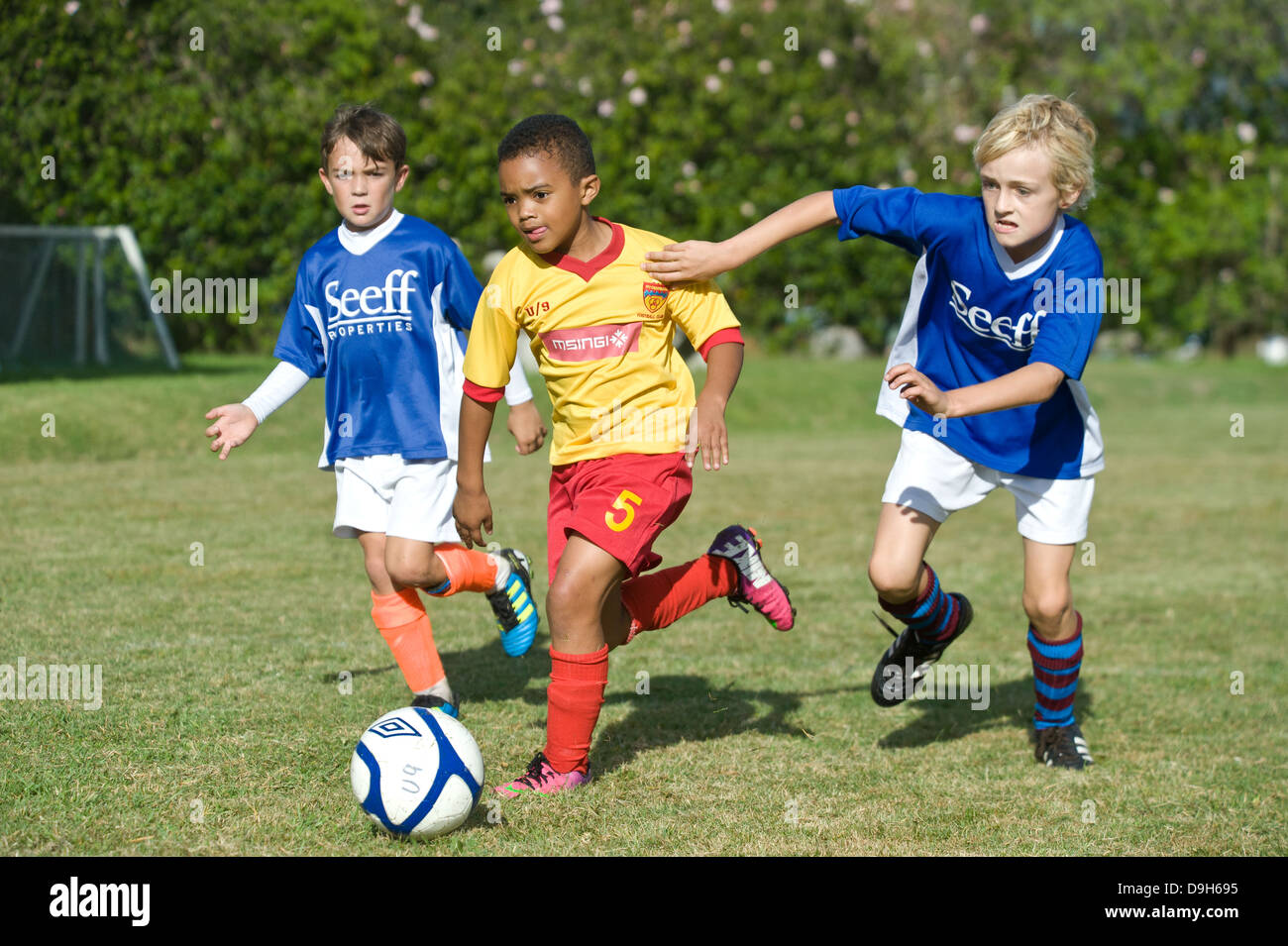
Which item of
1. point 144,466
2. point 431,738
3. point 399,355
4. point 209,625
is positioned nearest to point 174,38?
point 144,466

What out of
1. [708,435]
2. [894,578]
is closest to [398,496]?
[708,435]

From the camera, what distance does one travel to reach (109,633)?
550cm

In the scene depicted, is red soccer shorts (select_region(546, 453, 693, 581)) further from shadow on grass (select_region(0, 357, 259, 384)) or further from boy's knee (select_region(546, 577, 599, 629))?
shadow on grass (select_region(0, 357, 259, 384))

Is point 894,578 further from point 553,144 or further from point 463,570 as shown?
point 553,144

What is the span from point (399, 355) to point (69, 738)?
1558mm

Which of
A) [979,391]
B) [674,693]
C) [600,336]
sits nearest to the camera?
[979,391]

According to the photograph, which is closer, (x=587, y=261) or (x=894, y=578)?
(x=587, y=261)

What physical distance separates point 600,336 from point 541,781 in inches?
50.2

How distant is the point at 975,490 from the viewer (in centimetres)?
439

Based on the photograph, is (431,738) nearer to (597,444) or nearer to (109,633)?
(597,444)

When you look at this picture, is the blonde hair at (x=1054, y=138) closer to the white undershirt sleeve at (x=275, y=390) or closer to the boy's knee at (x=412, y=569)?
the white undershirt sleeve at (x=275, y=390)

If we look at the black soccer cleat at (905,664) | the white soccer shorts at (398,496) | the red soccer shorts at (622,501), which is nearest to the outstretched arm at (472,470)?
the red soccer shorts at (622,501)

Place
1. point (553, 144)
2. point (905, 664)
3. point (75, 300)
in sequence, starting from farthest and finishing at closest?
point (75, 300)
point (905, 664)
point (553, 144)

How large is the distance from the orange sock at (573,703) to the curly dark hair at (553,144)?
136 cm
